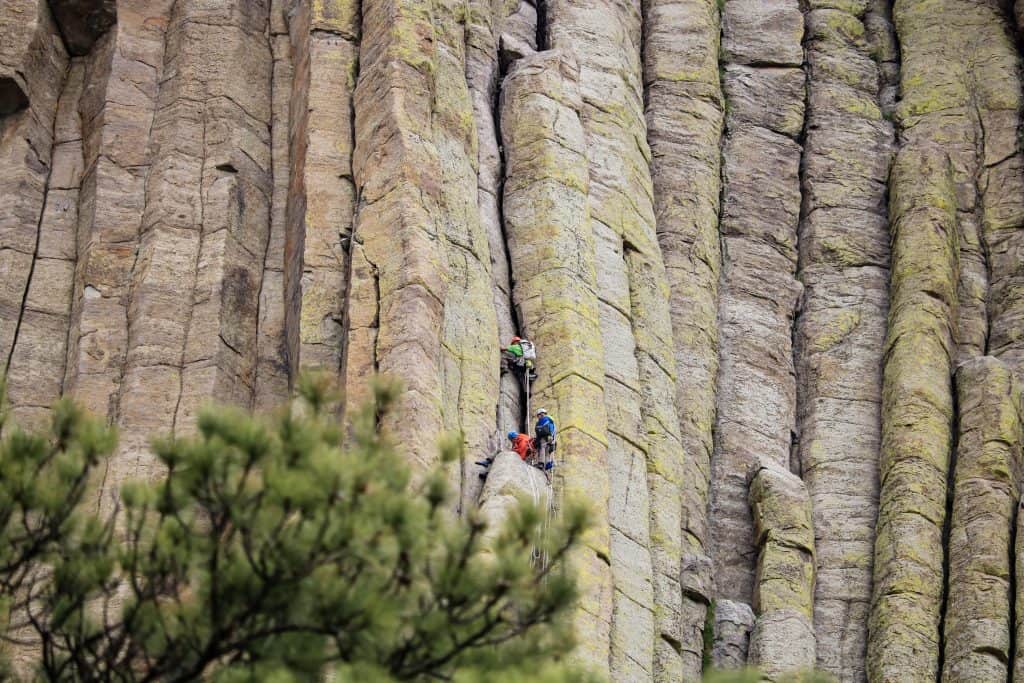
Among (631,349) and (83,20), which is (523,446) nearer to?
(631,349)

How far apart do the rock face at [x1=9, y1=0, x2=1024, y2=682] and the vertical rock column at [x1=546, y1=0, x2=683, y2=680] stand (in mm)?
Result: 109

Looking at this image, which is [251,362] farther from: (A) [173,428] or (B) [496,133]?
(B) [496,133]

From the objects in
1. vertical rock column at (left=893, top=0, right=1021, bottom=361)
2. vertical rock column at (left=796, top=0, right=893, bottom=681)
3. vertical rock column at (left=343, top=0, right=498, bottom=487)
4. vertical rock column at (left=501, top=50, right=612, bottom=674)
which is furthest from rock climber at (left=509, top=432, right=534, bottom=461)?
vertical rock column at (left=893, top=0, right=1021, bottom=361)

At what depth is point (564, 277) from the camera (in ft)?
156

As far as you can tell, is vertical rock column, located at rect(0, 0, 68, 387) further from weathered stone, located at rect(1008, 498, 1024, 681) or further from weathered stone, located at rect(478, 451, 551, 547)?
weathered stone, located at rect(1008, 498, 1024, 681)

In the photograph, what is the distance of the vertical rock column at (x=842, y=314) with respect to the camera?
49.3m

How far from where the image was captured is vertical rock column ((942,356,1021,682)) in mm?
46719

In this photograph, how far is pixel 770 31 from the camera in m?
61.6

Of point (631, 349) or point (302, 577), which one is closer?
point (302, 577)

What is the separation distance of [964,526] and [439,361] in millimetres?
13306

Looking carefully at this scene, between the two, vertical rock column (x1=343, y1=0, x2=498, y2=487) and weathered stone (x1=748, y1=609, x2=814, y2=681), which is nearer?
vertical rock column (x1=343, y1=0, x2=498, y2=487)

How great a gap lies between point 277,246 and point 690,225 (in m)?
12.7

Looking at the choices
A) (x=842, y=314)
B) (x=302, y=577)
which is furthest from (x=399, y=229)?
(x=302, y=577)

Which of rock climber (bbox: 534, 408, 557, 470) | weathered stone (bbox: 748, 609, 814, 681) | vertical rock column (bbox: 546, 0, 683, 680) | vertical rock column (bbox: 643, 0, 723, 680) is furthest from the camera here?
vertical rock column (bbox: 643, 0, 723, 680)
